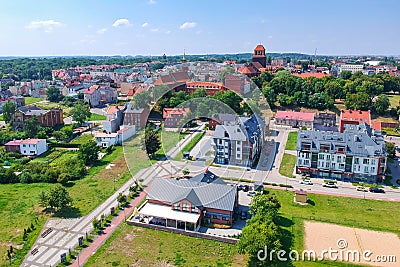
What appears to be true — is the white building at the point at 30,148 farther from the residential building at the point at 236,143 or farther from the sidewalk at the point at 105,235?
the residential building at the point at 236,143

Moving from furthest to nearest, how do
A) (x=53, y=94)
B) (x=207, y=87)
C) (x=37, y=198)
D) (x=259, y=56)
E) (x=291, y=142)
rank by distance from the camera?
1. (x=259, y=56)
2. (x=53, y=94)
3. (x=207, y=87)
4. (x=291, y=142)
5. (x=37, y=198)

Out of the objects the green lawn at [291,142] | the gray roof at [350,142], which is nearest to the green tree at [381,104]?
the green lawn at [291,142]

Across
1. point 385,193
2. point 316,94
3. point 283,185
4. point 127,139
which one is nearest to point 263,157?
point 283,185

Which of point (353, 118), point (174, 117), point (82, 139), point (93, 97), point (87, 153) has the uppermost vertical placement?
point (93, 97)

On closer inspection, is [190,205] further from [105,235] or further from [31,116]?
[31,116]

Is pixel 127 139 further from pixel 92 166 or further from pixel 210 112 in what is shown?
pixel 210 112

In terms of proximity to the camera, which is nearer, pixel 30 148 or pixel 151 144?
pixel 151 144

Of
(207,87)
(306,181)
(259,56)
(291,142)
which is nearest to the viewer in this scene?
(306,181)

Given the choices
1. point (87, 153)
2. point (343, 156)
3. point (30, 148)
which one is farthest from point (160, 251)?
point (30, 148)
